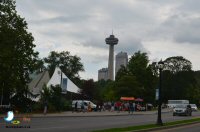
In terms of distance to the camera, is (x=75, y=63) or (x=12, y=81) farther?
(x=75, y=63)

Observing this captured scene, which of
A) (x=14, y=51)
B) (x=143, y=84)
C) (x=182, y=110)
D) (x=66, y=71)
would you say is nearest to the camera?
(x=14, y=51)

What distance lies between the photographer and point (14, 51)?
47.2 m

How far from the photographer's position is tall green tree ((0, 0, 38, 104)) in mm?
45656

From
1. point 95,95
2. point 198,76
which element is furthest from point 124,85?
point 198,76

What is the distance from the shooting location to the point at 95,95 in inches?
4456

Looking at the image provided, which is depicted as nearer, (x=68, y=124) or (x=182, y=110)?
(x=68, y=124)

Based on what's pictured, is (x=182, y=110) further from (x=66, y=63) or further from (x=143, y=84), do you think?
(x=66, y=63)

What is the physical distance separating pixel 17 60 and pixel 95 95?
66.3m

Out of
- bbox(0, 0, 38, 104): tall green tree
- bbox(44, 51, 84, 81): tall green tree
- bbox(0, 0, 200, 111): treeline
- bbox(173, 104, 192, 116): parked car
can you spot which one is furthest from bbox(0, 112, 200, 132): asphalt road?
bbox(44, 51, 84, 81): tall green tree

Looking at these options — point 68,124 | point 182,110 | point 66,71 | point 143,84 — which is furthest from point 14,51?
point 66,71

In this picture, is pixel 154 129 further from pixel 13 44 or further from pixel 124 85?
pixel 124 85

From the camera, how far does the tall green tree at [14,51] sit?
45656 millimetres

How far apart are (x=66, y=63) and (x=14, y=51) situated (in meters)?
94.7

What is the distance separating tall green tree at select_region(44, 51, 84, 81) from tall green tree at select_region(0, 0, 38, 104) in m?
88.6
